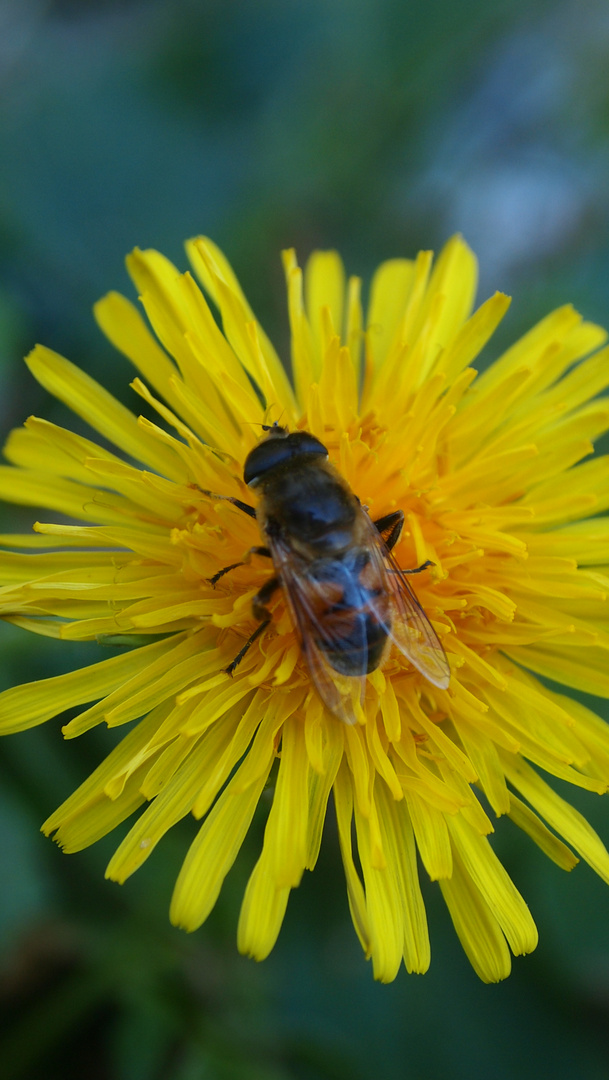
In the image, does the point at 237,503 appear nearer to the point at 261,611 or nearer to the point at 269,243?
the point at 261,611

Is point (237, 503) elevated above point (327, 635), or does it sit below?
above

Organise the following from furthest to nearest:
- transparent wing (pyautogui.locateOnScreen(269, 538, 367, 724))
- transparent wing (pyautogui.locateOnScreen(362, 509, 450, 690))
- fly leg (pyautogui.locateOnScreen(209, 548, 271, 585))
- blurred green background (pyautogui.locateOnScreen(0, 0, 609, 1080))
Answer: blurred green background (pyautogui.locateOnScreen(0, 0, 609, 1080)) < fly leg (pyautogui.locateOnScreen(209, 548, 271, 585)) < transparent wing (pyautogui.locateOnScreen(362, 509, 450, 690)) < transparent wing (pyautogui.locateOnScreen(269, 538, 367, 724))

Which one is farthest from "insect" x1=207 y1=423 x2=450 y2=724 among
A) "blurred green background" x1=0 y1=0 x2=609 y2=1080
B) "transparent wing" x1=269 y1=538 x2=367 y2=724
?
"blurred green background" x1=0 y1=0 x2=609 y2=1080

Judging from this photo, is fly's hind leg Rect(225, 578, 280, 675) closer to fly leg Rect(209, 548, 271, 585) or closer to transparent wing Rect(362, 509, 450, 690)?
fly leg Rect(209, 548, 271, 585)

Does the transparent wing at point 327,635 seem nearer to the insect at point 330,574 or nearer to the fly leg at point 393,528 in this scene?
the insect at point 330,574

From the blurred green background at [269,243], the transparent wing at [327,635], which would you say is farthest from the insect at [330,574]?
the blurred green background at [269,243]

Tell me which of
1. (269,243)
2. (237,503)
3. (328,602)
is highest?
(269,243)

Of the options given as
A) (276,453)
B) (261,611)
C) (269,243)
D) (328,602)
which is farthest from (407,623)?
(269,243)
